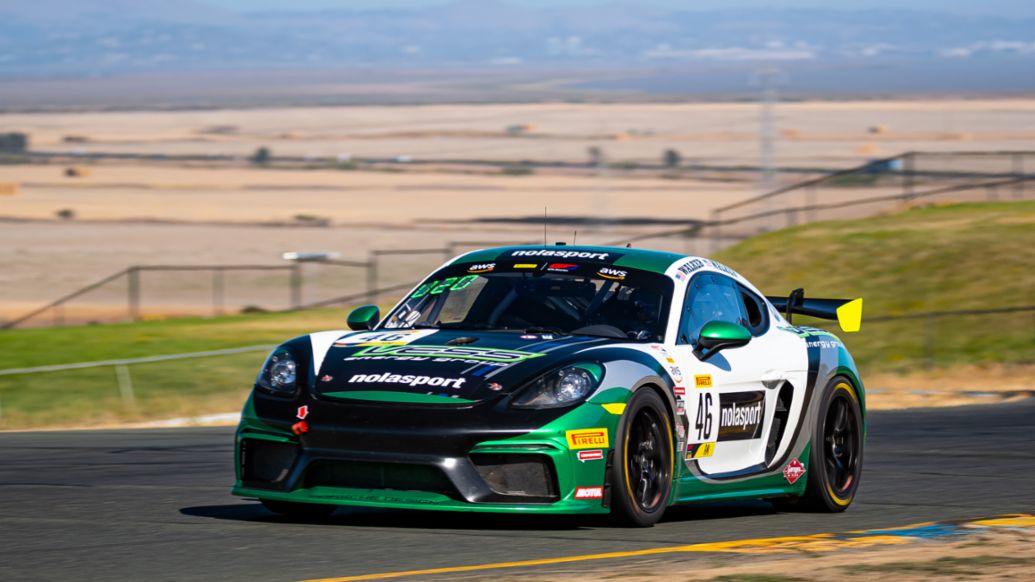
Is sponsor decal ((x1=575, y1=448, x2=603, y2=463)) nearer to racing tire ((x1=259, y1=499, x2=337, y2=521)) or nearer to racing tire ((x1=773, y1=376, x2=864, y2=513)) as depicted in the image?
racing tire ((x1=259, y1=499, x2=337, y2=521))

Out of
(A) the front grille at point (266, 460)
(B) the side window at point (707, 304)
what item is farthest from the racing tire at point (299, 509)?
(B) the side window at point (707, 304)

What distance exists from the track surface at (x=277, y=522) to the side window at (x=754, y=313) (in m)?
1.07

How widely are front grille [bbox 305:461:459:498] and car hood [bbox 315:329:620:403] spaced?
1.02ft

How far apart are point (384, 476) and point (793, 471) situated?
116 inches

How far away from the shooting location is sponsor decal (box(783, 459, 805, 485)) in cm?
1050

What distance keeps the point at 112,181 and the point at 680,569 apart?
10093 centimetres

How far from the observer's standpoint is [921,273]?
38000mm

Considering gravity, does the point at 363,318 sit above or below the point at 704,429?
above

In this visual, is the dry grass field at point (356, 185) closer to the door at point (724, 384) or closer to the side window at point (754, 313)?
the side window at point (754, 313)

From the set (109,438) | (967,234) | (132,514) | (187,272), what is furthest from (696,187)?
(132,514)

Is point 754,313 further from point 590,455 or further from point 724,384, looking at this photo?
point 590,455

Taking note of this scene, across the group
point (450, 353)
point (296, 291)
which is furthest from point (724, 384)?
point (296, 291)

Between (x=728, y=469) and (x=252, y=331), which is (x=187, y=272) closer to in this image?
(x=252, y=331)

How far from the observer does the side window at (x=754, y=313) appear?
1063 centimetres
